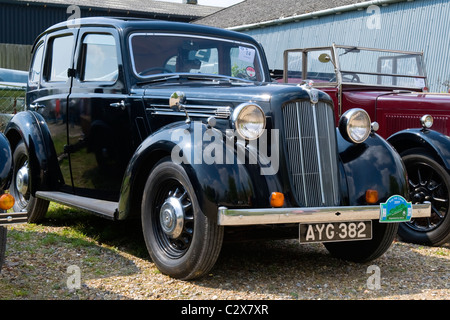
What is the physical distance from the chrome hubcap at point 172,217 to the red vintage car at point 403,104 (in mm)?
1288

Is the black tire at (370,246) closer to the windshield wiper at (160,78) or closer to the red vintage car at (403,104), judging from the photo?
the red vintage car at (403,104)

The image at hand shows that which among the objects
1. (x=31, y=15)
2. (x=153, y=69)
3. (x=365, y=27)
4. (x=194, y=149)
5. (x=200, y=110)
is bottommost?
(x=194, y=149)

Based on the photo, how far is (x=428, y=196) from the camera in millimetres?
5445

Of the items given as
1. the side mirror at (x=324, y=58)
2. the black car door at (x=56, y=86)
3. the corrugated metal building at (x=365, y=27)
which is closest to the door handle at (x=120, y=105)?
the black car door at (x=56, y=86)

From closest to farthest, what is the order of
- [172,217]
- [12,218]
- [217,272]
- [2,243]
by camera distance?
[12,218] → [2,243] → [172,217] → [217,272]

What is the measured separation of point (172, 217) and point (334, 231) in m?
1.07

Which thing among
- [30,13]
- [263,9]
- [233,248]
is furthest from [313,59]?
[30,13]

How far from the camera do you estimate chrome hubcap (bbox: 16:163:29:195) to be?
560cm

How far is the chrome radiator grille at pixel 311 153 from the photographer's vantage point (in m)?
4.01

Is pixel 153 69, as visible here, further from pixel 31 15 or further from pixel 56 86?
pixel 31 15

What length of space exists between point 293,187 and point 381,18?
12413 millimetres

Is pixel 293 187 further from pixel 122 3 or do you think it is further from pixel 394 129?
pixel 122 3

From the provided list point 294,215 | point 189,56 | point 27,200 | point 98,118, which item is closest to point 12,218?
point 294,215
